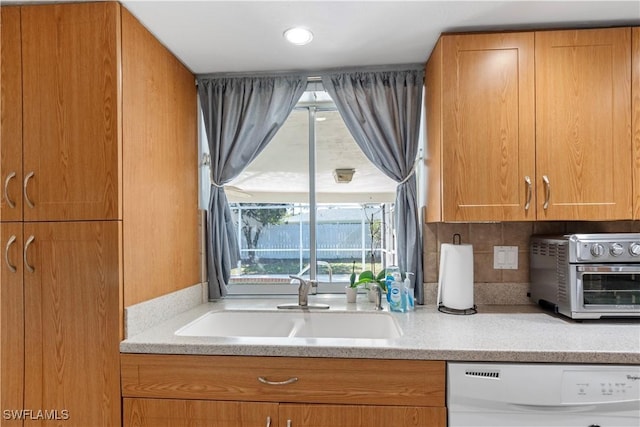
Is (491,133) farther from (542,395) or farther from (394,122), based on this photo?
(542,395)

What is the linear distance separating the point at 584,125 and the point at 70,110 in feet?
6.95

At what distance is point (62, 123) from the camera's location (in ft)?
4.67

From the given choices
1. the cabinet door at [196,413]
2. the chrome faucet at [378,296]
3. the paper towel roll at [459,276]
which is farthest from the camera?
the chrome faucet at [378,296]

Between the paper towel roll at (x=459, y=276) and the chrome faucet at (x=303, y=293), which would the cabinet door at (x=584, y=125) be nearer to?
the paper towel roll at (x=459, y=276)

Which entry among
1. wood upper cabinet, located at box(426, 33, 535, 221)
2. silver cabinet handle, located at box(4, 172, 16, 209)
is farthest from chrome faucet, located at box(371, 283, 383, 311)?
silver cabinet handle, located at box(4, 172, 16, 209)

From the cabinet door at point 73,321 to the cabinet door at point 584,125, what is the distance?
5.95ft

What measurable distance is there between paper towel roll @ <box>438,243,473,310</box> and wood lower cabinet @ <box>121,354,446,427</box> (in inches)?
20.3

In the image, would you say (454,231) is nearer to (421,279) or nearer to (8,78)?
(421,279)

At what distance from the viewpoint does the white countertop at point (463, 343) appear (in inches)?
50.1

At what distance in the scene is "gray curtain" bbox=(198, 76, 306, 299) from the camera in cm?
210

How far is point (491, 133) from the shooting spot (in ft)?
5.32

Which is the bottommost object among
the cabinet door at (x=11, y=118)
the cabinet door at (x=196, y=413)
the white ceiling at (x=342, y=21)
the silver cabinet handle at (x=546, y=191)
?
the cabinet door at (x=196, y=413)

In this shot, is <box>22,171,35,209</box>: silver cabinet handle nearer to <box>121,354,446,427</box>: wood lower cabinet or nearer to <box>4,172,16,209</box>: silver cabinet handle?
<box>4,172,16,209</box>: silver cabinet handle

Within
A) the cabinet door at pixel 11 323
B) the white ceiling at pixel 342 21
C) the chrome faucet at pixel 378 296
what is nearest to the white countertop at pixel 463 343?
the chrome faucet at pixel 378 296
